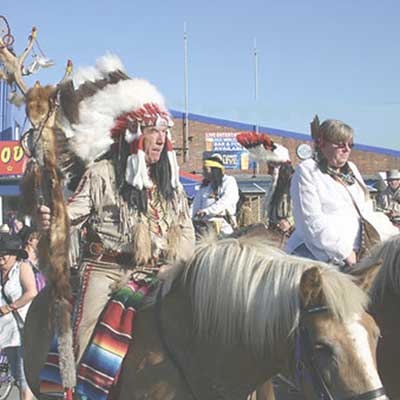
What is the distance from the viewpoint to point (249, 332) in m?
3.18

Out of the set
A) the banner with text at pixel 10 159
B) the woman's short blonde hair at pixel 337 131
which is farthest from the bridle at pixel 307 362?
the banner with text at pixel 10 159

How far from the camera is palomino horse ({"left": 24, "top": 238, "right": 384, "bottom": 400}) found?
2.88 m

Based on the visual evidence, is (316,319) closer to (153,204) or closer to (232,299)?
(232,299)

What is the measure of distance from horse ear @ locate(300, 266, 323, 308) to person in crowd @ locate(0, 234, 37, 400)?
445cm

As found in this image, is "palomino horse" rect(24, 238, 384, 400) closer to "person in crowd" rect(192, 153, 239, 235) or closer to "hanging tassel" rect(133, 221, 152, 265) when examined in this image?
"hanging tassel" rect(133, 221, 152, 265)

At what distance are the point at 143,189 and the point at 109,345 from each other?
1.08 meters

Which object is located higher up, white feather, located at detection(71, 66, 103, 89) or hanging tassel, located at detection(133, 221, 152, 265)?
white feather, located at detection(71, 66, 103, 89)

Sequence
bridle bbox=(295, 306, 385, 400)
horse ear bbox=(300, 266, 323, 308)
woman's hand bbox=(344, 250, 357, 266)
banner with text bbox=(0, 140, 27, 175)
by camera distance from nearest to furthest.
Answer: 1. bridle bbox=(295, 306, 385, 400)
2. horse ear bbox=(300, 266, 323, 308)
3. woman's hand bbox=(344, 250, 357, 266)
4. banner with text bbox=(0, 140, 27, 175)

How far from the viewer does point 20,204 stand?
4.20 m

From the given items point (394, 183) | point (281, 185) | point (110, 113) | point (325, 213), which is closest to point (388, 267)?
point (325, 213)

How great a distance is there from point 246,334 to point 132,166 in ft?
4.68

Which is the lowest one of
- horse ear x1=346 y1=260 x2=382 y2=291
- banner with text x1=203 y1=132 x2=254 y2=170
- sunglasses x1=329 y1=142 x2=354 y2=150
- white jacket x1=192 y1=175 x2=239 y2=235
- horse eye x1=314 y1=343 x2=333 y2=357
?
banner with text x1=203 y1=132 x2=254 y2=170

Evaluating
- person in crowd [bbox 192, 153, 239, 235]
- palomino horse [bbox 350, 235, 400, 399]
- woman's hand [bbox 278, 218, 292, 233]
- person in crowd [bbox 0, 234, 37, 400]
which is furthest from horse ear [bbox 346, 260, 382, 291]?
person in crowd [bbox 192, 153, 239, 235]

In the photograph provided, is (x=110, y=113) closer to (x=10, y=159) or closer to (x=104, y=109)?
(x=104, y=109)
